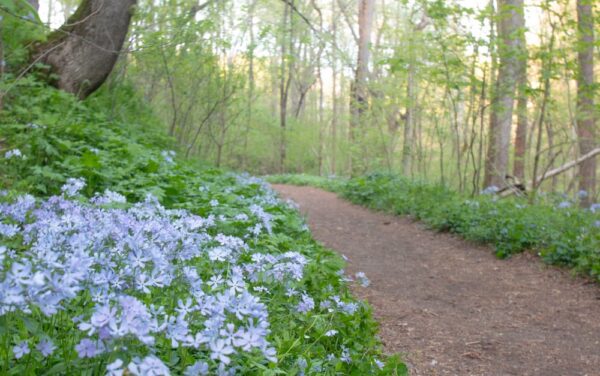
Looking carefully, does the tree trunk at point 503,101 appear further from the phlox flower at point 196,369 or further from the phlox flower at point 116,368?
the phlox flower at point 116,368

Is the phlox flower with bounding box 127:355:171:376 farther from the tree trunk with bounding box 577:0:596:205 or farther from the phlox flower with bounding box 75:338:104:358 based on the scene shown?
the tree trunk with bounding box 577:0:596:205

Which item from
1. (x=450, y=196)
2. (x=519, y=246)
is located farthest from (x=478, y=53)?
(x=519, y=246)

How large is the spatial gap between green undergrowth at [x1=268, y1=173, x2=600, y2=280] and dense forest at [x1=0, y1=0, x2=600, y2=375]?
3 cm

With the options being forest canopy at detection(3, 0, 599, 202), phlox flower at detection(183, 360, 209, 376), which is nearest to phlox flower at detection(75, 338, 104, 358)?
phlox flower at detection(183, 360, 209, 376)

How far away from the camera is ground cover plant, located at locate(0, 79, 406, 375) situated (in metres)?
1.29

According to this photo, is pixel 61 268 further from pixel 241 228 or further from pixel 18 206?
pixel 241 228

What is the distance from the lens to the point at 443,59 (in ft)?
30.5

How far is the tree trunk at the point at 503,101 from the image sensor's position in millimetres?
8844

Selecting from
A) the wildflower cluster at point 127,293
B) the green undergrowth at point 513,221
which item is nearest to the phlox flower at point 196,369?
the wildflower cluster at point 127,293

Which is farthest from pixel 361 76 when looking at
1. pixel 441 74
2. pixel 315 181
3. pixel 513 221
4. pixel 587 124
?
pixel 513 221

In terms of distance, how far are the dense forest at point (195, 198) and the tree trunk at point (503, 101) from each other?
0.05 m

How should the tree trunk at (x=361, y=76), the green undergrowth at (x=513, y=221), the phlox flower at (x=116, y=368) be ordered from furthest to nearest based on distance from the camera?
the tree trunk at (x=361, y=76) → the green undergrowth at (x=513, y=221) → the phlox flower at (x=116, y=368)

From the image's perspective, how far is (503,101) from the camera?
1013 centimetres

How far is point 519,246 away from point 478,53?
4.12 m
